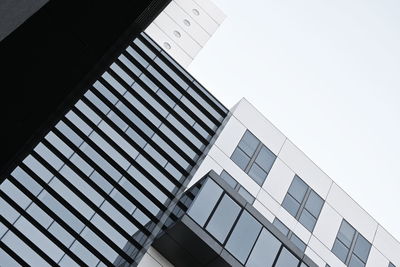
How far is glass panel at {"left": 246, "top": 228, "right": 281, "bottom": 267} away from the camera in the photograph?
21.5m

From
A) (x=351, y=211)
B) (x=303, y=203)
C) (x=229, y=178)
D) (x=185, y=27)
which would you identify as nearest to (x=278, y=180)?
(x=303, y=203)

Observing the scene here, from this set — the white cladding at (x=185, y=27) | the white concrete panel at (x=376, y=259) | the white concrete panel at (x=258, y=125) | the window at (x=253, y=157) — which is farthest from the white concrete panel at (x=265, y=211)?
the white cladding at (x=185, y=27)

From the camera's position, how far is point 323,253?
2755cm

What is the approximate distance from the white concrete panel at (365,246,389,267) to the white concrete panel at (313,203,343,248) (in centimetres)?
278

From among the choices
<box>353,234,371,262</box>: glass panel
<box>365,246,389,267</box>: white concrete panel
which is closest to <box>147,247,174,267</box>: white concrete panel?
<box>353,234,371,262</box>: glass panel

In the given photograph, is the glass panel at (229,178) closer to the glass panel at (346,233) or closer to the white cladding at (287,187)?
the white cladding at (287,187)

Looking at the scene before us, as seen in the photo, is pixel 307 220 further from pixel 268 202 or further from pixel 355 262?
pixel 355 262

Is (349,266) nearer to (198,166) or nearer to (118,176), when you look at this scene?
(198,166)

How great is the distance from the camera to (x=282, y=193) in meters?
28.0

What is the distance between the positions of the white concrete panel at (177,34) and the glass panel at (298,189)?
11018 mm

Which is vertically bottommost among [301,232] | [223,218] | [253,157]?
[223,218]

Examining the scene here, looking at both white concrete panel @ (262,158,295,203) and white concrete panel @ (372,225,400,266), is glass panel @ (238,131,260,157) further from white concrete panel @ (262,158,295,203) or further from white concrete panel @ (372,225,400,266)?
white concrete panel @ (372,225,400,266)

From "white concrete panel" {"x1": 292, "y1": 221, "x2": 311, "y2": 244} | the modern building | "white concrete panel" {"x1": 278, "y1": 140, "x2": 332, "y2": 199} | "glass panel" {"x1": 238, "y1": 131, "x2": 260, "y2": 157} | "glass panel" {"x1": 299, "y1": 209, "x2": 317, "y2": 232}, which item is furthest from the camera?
"white concrete panel" {"x1": 278, "y1": 140, "x2": 332, "y2": 199}

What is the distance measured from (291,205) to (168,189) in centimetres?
747
